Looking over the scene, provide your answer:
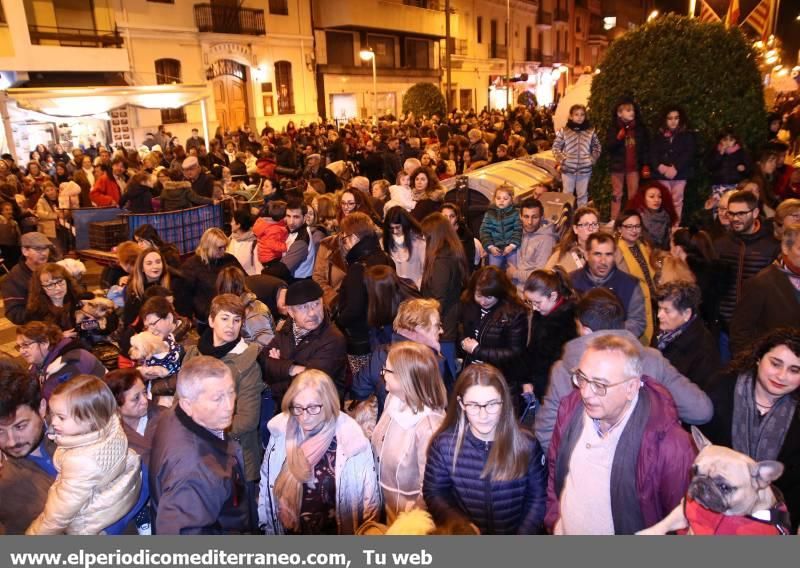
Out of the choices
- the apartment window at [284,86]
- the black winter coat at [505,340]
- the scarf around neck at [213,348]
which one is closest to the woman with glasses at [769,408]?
the black winter coat at [505,340]

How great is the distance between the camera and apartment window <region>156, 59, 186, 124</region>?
2269cm

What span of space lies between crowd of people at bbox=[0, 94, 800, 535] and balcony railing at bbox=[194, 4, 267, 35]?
2073cm

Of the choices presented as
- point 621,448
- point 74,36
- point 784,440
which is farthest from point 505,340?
point 74,36

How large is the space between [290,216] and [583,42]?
218 ft

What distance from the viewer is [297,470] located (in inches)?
118

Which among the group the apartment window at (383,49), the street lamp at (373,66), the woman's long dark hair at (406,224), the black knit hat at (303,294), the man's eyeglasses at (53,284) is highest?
the apartment window at (383,49)

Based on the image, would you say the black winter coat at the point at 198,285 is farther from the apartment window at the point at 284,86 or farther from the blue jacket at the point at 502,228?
the apartment window at the point at 284,86

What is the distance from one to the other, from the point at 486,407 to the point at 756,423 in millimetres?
1385

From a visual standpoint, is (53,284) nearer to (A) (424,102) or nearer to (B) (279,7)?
(A) (424,102)

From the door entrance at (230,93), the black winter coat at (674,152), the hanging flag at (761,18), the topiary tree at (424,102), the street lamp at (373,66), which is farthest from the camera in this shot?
the street lamp at (373,66)

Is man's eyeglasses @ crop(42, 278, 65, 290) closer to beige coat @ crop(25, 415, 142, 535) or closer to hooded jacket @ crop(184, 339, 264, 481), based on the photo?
hooded jacket @ crop(184, 339, 264, 481)

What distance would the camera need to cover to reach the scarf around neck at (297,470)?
9.83ft

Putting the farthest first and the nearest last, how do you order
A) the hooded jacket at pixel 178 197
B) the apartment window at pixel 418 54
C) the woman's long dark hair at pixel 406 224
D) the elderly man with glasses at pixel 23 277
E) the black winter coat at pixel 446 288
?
the apartment window at pixel 418 54 → the hooded jacket at pixel 178 197 → the woman's long dark hair at pixel 406 224 → the elderly man with glasses at pixel 23 277 → the black winter coat at pixel 446 288

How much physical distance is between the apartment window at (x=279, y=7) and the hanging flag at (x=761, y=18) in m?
21.4
